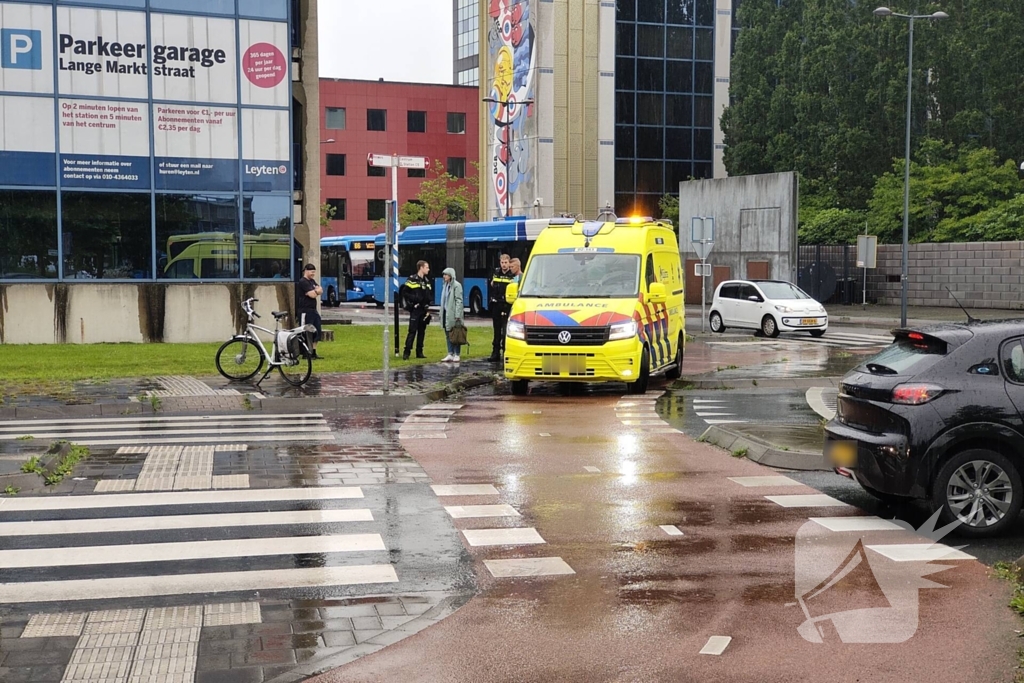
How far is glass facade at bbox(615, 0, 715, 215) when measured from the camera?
2645 inches

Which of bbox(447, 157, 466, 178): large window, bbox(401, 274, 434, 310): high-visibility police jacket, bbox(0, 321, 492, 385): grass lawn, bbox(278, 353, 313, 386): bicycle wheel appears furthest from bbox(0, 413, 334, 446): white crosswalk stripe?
bbox(447, 157, 466, 178): large window

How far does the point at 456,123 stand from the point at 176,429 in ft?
259

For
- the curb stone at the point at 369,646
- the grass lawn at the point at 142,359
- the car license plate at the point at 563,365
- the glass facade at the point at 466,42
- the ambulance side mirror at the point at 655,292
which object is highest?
the glass facade at the point at 466,42

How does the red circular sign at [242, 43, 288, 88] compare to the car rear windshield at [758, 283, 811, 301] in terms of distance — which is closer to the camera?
the red circular sign at [242, 43, 288, 88]

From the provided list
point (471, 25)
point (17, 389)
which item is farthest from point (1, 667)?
point (471, 25)

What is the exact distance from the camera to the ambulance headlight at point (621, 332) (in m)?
17.5

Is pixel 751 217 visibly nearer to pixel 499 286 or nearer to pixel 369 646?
pixel 499 286

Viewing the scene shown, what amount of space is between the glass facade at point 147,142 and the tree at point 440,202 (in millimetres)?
53279

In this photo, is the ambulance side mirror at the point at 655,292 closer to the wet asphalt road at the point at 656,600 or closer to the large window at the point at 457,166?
the wet asphalt road at the point at 656,600

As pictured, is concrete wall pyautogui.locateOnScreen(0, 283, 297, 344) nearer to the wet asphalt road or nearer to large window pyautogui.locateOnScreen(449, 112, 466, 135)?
the wet asphalt road

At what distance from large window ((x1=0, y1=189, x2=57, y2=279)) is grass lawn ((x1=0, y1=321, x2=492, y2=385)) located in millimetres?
1704

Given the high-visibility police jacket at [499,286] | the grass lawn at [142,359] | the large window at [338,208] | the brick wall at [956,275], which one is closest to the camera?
the grass lawn at [142,359]

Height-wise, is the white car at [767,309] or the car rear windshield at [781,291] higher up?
the car rear windshield at [781,291]

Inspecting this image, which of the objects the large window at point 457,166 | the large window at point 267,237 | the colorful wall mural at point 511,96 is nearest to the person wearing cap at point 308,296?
the large window at point 267,237
